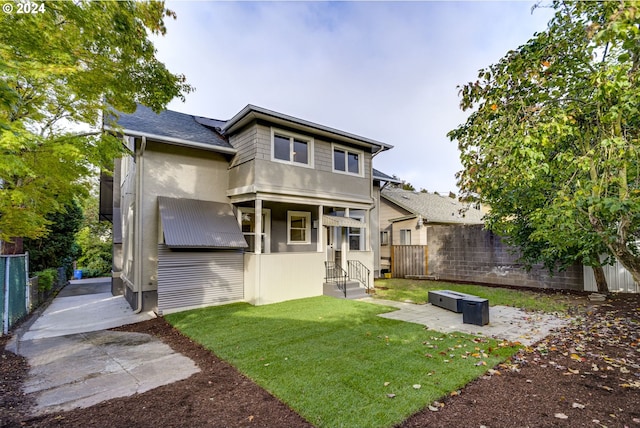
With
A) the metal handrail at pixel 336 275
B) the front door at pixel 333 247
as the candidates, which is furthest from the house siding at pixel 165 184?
the front door at pixel 333 247

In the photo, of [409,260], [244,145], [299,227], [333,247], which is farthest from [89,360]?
[409,260]

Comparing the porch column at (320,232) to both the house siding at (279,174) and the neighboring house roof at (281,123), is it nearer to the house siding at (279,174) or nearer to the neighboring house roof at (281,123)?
the house siding at (279,174)

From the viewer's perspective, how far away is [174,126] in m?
10.7

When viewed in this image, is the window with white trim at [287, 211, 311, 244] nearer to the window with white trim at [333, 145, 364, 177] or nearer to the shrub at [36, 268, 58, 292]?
the window with white trim at [333, 145, 364, 177]

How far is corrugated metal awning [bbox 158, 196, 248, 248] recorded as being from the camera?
8.60 metres

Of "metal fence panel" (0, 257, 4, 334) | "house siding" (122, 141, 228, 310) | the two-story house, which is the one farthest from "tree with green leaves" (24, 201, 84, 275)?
"metal fence panel" (0, 257, 4, 334)

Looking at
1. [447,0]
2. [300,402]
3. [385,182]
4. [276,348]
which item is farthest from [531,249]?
[300,402]

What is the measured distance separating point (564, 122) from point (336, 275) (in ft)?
30.9

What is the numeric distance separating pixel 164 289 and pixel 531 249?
12078 mm

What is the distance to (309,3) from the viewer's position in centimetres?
1059

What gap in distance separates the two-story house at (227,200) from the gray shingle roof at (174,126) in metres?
0.04

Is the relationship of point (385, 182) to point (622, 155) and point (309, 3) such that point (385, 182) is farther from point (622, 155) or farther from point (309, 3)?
point (622, 155)

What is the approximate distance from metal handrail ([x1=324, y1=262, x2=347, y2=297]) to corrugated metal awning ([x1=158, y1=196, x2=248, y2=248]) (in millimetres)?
3793

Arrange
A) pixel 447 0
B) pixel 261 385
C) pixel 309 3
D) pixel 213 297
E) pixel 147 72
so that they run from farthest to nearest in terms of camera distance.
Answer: pixel 309 3
pixel 213 297
pixel 447 0
pixel 147 72
pixel 261 385
